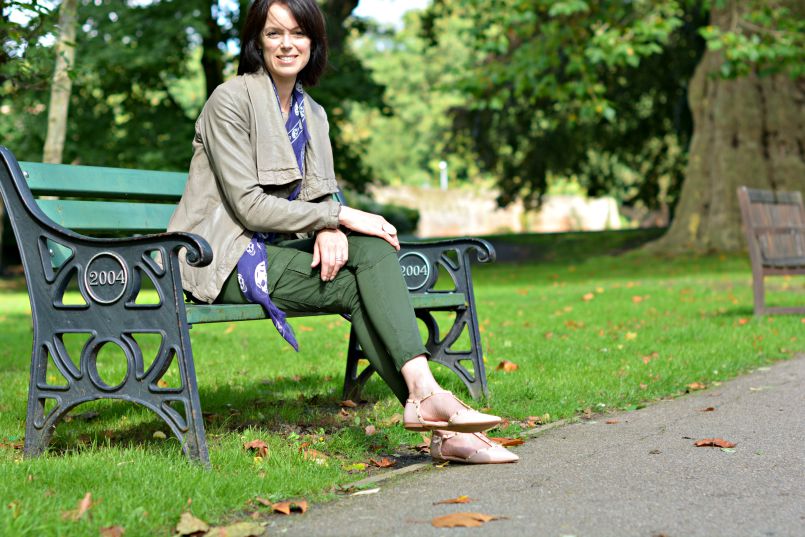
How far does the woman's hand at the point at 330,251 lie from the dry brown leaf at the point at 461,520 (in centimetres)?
112

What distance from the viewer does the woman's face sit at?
4.11 m

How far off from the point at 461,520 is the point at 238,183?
1.55 m

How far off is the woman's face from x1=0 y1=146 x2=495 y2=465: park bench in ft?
2.72

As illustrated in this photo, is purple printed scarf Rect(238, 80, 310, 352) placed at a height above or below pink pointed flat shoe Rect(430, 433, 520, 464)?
above

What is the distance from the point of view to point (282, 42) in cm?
412

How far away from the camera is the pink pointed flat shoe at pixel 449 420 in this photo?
358 cm

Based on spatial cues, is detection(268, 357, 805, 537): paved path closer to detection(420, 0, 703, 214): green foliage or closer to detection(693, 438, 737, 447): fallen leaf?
detection(693, 438, 737, 447): fallen leaf

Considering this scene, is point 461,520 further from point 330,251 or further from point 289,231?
point 289,231

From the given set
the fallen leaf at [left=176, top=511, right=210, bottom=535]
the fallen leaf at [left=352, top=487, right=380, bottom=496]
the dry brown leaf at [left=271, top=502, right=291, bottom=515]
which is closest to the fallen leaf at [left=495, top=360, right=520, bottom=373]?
the fallen leaf at [left=352, top=487, right=380, bottom=496]

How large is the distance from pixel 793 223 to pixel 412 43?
61.2m

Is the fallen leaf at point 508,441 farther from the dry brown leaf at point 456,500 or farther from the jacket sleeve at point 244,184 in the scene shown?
the jacket sleeve at point 244,184

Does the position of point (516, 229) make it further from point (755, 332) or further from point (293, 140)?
point (293, 140)

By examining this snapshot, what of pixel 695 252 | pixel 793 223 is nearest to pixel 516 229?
pixel 695 252

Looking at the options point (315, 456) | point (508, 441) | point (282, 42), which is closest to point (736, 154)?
point (508, 441)
